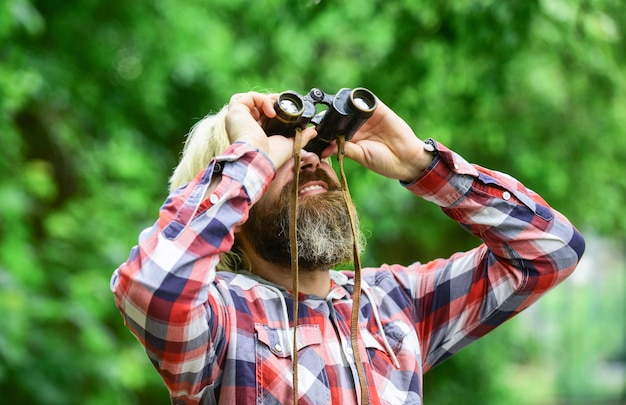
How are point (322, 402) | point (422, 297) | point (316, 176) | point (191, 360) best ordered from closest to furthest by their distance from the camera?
point (191, 360), point (322, 402), point (316, 176), point (422, 297)

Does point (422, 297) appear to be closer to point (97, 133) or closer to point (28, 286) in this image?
point (28, 286)

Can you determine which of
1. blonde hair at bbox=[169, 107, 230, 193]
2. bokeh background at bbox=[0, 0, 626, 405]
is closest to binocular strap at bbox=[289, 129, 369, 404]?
blonde hair at bbox=[169, 107, 230, 193]

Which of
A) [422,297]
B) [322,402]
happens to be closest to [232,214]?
[322,402]

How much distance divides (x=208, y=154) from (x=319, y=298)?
0.46 metres

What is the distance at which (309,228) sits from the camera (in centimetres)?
189

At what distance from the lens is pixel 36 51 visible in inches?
199

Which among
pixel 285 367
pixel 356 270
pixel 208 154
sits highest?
pixel 208 154

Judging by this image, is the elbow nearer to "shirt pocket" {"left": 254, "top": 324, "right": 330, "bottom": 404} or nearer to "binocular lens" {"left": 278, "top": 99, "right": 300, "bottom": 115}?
"shirt pocket" {"left": 254, "top": 324, "right": 330, "bottom": 404}

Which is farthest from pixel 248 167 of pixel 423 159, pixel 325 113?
pixel 423 159

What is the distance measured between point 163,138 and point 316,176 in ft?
12.7

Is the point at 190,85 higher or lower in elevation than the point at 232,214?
higher

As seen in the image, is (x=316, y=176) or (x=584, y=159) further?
(x=584, y=159)

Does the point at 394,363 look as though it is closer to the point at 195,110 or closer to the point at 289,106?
the point at 289,106

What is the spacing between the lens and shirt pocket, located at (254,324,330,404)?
1.76 metres
